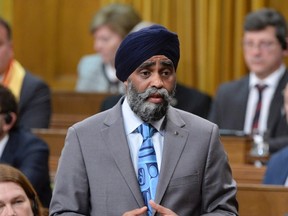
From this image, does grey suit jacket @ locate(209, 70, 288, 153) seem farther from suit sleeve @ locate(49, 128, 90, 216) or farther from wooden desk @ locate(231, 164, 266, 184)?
suit sleeve @ locate(49, 128, 90, 216)

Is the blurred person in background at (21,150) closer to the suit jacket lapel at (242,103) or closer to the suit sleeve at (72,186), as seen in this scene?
the suit jacket lapel at (242,103)

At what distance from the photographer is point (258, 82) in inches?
265

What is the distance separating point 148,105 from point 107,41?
11.3 ft

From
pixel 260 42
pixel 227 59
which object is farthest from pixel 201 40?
pixel 260 42

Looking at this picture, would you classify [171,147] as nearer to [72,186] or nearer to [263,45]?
[72,186]

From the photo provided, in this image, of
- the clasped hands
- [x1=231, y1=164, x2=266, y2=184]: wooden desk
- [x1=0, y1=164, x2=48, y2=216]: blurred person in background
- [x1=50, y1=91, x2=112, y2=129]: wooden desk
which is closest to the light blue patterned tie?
the clasped hands

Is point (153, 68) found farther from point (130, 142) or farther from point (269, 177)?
point (269, 177)

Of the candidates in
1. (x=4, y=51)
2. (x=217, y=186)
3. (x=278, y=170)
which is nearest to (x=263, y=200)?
(x=278, y=170)

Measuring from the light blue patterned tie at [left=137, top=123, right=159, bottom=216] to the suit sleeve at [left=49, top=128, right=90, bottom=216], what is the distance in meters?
0.20

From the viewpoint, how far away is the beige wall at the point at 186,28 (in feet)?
25.0

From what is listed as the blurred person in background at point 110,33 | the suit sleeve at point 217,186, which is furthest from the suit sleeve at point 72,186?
the blurred person in background at point 110,33

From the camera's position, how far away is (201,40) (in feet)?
25.1

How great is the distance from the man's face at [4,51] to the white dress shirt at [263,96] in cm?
152

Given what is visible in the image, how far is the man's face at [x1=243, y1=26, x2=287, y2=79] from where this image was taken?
6707 mm
